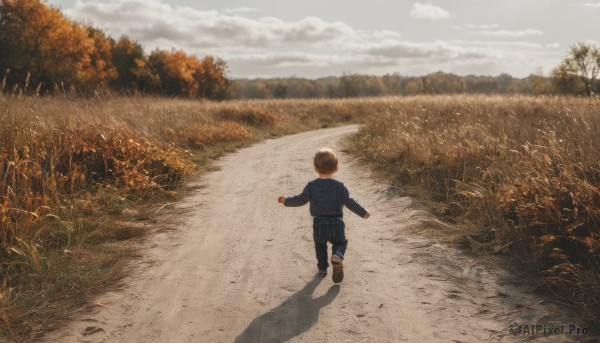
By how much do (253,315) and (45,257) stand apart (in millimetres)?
2462

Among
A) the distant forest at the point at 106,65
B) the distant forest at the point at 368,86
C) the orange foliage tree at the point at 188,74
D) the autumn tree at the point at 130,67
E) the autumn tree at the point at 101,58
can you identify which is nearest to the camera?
the distant forest at the point at 106,65

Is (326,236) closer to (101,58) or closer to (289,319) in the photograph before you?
(289,319)

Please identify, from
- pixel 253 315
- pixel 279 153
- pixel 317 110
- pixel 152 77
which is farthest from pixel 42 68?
pixel 253 315

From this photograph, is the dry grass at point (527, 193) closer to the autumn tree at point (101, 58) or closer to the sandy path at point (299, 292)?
the sandy path at point (299, 292)

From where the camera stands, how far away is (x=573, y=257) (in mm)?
4320

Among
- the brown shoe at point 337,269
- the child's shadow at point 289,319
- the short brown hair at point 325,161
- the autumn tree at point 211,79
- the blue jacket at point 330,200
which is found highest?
the autumn tree at point 211,79

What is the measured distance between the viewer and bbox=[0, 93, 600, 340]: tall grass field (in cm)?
413

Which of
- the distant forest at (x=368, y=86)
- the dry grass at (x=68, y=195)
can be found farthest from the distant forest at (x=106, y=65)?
the dry grass at (x=68, y=195)

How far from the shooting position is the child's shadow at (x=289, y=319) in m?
3.38

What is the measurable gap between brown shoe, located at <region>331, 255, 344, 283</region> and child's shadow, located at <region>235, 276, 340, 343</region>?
0.10m

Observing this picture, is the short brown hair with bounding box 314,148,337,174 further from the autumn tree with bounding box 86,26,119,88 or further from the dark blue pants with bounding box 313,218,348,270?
the autumn tree with bounding box 86,26,119,88

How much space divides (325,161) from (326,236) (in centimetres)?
75

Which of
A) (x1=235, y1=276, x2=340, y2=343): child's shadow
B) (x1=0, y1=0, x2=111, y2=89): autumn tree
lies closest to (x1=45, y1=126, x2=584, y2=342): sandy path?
(x1=235, y1=276, x2=340, y2=343): child's shadow

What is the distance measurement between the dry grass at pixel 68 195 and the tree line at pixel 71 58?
1129 centimetres
